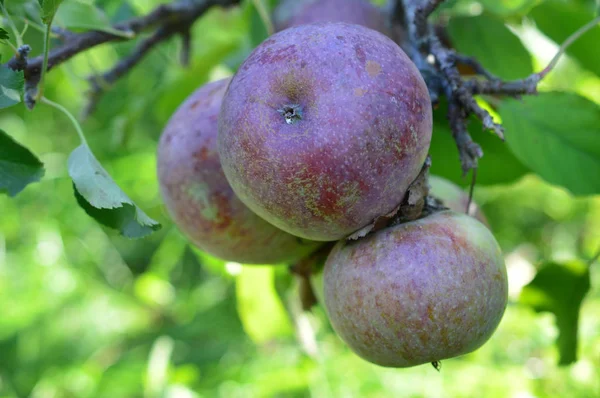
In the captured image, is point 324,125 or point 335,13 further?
point 335,13

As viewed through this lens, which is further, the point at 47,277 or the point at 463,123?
the point at 47,277

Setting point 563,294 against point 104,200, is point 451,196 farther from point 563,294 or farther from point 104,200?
point 104,200

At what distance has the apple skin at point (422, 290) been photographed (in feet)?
2.02

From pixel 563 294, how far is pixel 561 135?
1.05ft

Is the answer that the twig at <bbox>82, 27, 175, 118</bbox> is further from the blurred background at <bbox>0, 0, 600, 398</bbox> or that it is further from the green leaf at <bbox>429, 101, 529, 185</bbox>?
the green leaf at <bbox>429, 101, 529, 185</bbox>

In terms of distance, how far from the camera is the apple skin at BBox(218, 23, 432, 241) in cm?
58

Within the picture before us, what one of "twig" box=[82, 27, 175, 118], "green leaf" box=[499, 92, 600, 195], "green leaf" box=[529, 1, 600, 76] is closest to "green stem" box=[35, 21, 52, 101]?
"twig" box=[82, 27, 175, 118]

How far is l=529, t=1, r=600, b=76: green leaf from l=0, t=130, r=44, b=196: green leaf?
3.21 ft

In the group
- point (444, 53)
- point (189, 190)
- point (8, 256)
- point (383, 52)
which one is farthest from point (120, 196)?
point (8, 256)

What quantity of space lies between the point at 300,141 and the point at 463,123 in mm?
244

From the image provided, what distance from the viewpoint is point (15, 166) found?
2.40 ft

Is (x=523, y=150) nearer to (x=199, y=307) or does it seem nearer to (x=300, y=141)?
(x=300, y=141)

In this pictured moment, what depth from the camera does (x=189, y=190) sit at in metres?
0.80

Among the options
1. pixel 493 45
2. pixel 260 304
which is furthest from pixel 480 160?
pixel 260 304
